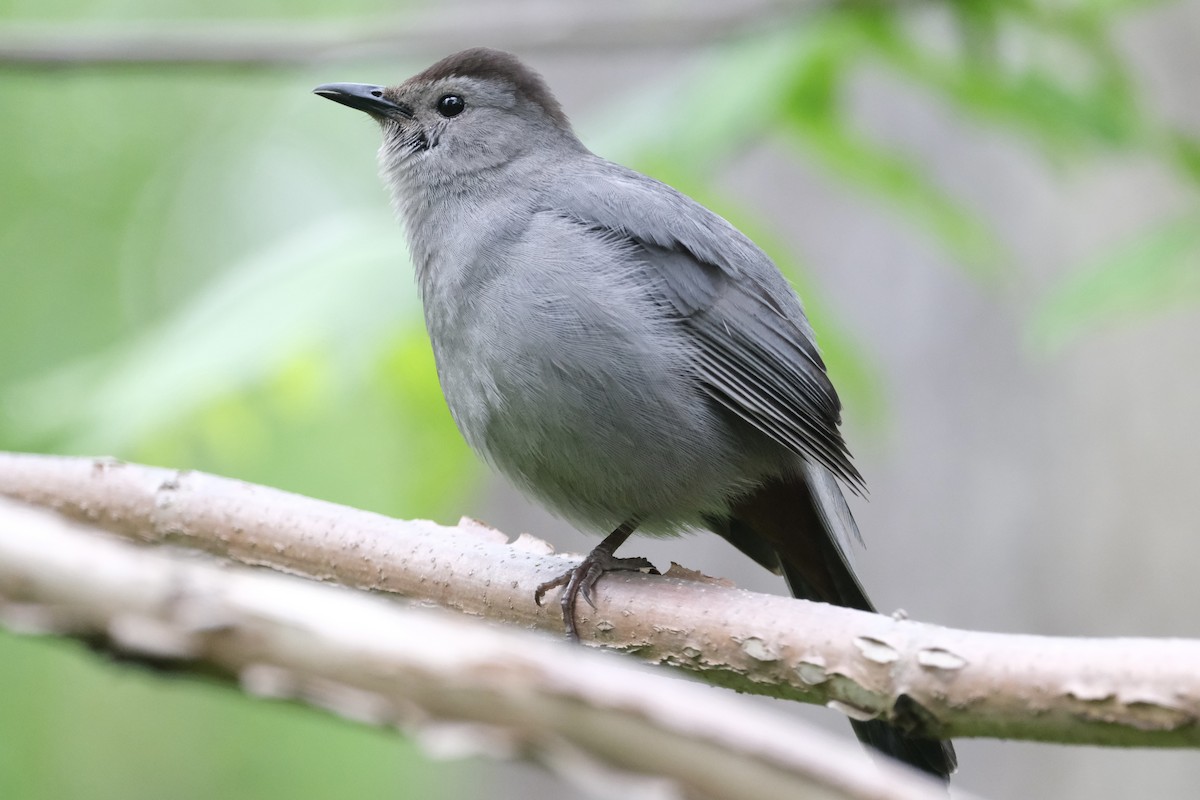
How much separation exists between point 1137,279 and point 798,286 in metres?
1.11

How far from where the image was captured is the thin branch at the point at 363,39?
4.20 m

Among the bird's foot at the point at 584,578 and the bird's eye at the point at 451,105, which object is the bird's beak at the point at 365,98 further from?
the bird's foot at the point at 584,578

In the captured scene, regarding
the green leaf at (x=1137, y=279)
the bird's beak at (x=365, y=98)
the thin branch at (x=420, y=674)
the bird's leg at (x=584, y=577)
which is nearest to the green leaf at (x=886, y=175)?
the green leaf at (x=1137, y=279)

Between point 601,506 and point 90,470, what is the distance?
1.41 meters

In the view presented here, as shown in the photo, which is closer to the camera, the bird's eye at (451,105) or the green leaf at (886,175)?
the green leaf at (886,175)

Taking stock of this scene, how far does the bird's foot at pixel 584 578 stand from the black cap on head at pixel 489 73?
71.7 inches

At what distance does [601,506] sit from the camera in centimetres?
370

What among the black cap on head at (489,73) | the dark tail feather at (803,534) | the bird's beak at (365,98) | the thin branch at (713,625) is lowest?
the thin branch at (713,625)

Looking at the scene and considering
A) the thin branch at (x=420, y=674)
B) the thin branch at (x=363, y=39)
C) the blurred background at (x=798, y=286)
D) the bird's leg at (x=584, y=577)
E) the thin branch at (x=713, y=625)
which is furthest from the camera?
the thin branch at (x=363, y=39)

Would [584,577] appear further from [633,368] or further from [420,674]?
[420,674]

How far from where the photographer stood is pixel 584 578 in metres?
3.35

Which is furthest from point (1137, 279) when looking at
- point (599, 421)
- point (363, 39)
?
point (363, 39)

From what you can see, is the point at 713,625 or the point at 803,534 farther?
the point at 803,534

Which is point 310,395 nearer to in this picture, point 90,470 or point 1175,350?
point 90,470
